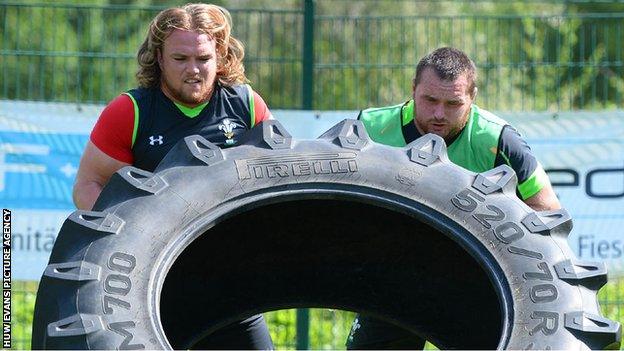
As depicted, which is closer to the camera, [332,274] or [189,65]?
[189,65]

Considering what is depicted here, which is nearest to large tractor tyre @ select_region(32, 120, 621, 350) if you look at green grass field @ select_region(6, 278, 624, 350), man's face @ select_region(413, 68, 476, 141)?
man's face @ select_region(413, 68, 476, 141)

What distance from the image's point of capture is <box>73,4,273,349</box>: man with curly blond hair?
4.50 m

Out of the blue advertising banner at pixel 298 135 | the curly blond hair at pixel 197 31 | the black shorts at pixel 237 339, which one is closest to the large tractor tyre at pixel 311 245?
the black shorts at pixel 237 339

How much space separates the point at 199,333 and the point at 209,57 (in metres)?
1.15

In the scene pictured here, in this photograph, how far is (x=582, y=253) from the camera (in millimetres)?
7723

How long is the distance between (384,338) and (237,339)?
700mm

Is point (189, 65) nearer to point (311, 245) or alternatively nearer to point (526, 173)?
point (311, 245)

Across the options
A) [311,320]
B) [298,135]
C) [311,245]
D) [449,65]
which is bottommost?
[311,320]

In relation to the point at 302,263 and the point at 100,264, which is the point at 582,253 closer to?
the point at 302,263

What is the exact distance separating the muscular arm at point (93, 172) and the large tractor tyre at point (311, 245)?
0.43 meters

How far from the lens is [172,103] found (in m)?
4.59

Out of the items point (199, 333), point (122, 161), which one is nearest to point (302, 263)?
point (199, 333)

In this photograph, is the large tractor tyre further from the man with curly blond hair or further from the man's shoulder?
the man's shoulder

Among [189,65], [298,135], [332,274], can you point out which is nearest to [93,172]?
[189,65]
